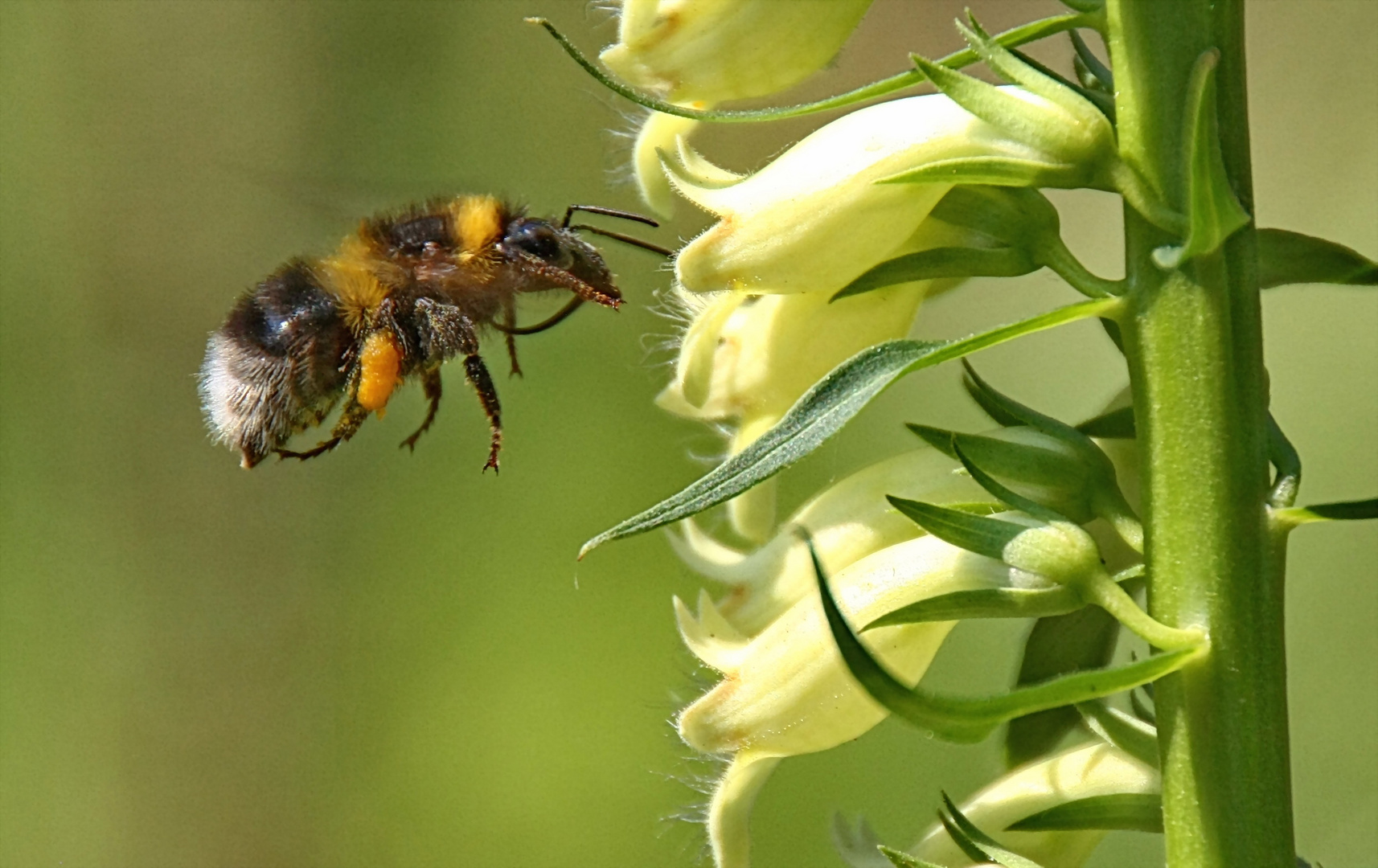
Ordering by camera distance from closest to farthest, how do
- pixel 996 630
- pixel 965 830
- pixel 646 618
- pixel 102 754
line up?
1. pixel 965 830
2. pixel 996 630
3. pixel 646 618
4. pixel 102 754

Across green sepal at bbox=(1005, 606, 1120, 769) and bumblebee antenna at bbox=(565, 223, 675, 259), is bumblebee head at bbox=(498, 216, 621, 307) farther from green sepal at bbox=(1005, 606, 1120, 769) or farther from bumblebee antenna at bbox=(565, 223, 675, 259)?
green sepal at bbox=(1005, 606, 1120, 769)

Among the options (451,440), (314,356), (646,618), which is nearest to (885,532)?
(314,356)

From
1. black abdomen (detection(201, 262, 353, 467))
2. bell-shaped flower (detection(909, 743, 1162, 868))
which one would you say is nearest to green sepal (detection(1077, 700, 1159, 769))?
bell-shaped flower (detection(909, 743, 1162, 868))

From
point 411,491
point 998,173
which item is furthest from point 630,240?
point 411,491

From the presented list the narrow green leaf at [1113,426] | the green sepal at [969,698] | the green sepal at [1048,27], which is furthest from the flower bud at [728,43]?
the green sepal at [969,698]

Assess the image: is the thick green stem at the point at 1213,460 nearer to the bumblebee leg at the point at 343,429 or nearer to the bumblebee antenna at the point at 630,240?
the bumblebee antenna at the point at 630,240

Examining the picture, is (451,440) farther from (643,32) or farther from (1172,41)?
(1172,41)
